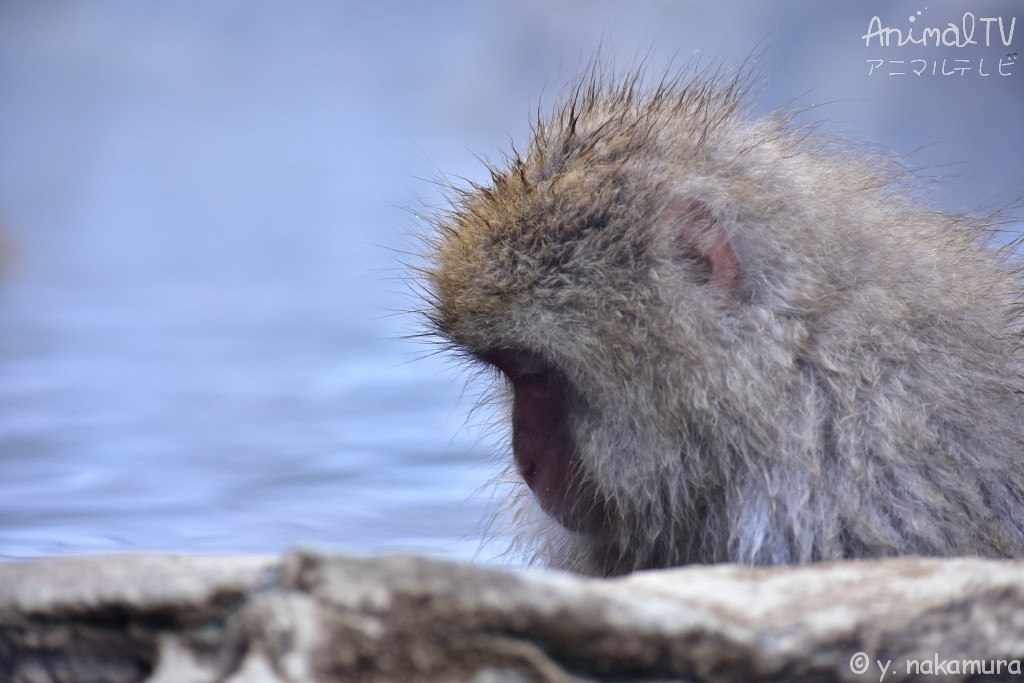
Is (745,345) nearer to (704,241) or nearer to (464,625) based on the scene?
(704,241)

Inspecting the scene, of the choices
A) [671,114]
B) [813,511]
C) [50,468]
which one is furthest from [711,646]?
[50,468]

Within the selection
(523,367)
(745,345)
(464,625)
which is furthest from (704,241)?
(464,625)

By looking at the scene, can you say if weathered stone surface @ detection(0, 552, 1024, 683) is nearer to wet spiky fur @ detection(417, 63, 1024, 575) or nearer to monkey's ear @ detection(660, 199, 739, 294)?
wet spiky fur @ detection(417, 63, 1024, 575)

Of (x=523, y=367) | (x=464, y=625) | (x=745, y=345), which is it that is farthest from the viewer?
(x=523, y=367)

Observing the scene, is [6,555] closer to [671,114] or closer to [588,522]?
[588,522]

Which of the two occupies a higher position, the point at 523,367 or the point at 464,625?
the point at 523,367

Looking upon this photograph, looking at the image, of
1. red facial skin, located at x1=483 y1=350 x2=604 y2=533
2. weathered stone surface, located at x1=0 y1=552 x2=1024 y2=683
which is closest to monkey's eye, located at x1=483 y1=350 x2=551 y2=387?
red facial skin, located at x1=483 y1=350 x2=604 y2=533

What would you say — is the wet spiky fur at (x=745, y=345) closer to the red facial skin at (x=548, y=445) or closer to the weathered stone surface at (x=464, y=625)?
the red facial skin at (x=548, y=445)
